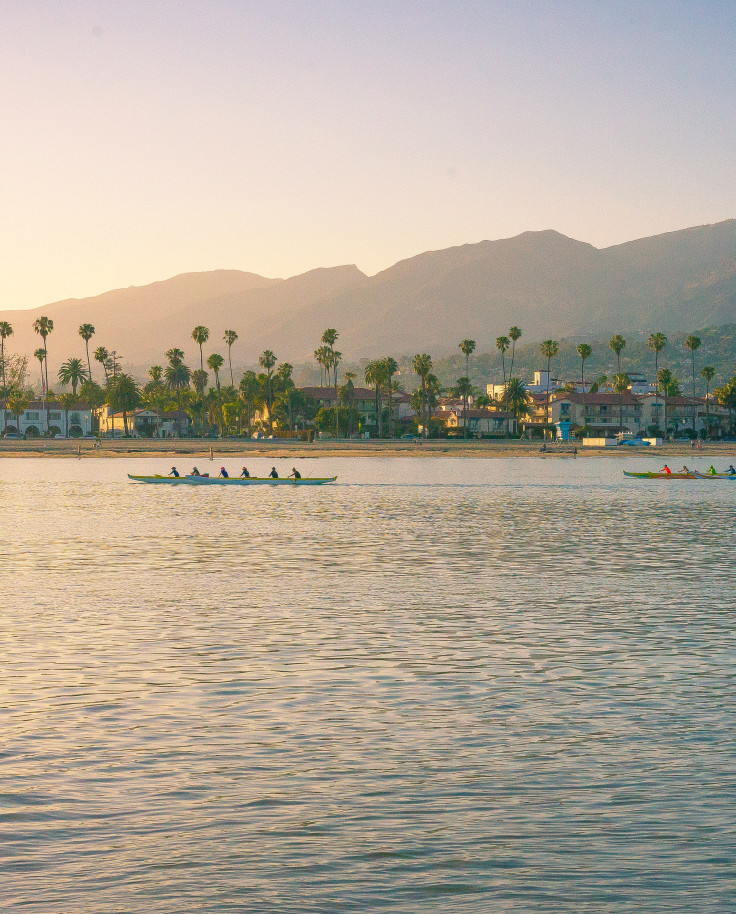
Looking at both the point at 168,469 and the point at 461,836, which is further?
the point at 168,469

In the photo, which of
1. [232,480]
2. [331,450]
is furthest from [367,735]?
[331,450]

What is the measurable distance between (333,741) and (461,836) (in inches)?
158

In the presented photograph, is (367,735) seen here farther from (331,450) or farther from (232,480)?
(331,450)

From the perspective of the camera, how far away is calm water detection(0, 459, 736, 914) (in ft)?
32.8

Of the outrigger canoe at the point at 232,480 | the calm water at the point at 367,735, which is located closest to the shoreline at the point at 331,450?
the outrigger canoe at the point at 232,480

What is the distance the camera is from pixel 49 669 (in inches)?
770

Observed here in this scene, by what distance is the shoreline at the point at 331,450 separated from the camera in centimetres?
16425

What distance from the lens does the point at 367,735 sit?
1513 centimetres

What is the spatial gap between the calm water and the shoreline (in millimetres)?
126851

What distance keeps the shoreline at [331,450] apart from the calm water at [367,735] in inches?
4994

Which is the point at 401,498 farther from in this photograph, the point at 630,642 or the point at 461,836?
the point at 461,836

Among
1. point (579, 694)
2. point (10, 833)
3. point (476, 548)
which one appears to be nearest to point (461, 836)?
point (10, 833)

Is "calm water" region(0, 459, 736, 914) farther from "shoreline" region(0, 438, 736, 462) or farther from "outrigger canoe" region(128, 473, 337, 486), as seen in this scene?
"shoreline" region(0, 438, 736, 462)

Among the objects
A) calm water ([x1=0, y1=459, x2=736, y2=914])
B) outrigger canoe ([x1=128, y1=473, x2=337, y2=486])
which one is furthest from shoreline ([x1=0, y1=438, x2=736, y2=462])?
calm water ([x1=0, y1=459, x2=736, y2=914])
